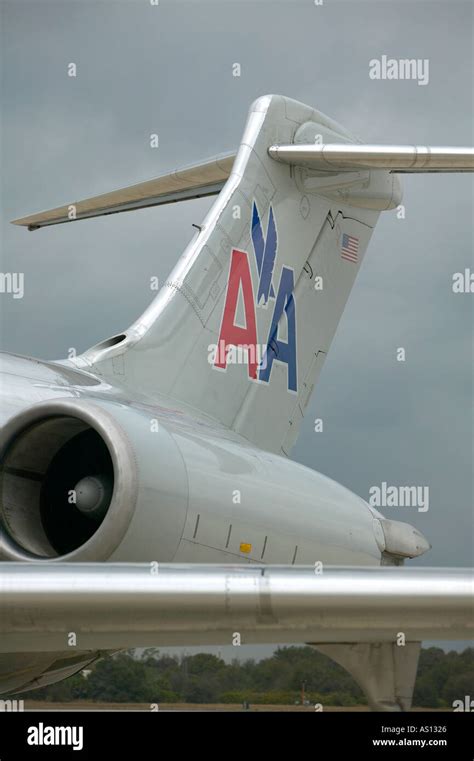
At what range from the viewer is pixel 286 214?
914 centimetres

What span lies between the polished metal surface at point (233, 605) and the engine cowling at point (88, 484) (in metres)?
1.21

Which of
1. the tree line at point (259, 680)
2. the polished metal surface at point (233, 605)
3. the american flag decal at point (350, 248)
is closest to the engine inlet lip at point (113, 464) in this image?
the polished metal surface at point (233, 605)

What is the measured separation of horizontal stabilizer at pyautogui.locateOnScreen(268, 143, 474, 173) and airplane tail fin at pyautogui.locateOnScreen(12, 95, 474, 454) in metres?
0.01

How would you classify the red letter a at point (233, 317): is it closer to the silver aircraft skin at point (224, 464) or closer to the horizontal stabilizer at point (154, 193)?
the silver aircraft skin at point (224, 464)

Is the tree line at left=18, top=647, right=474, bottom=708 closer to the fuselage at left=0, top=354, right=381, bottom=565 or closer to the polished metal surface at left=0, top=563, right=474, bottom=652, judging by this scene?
the fuselage at left=0, top=354, right=381, bottom=565

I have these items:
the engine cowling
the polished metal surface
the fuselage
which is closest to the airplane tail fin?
the fuselage

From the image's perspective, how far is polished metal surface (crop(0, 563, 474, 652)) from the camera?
3.96 m

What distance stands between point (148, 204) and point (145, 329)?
223 cm

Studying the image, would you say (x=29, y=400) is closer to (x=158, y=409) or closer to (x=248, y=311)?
(x=158, y=409)

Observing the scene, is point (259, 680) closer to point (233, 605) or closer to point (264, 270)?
point (264, 270)

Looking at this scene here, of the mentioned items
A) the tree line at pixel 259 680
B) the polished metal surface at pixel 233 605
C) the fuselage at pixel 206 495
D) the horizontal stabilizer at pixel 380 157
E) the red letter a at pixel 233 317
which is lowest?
the tree line at pixel 259 680

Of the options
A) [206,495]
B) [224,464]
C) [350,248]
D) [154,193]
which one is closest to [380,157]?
[350,248]

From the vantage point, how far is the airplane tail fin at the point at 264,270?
8016 mm
